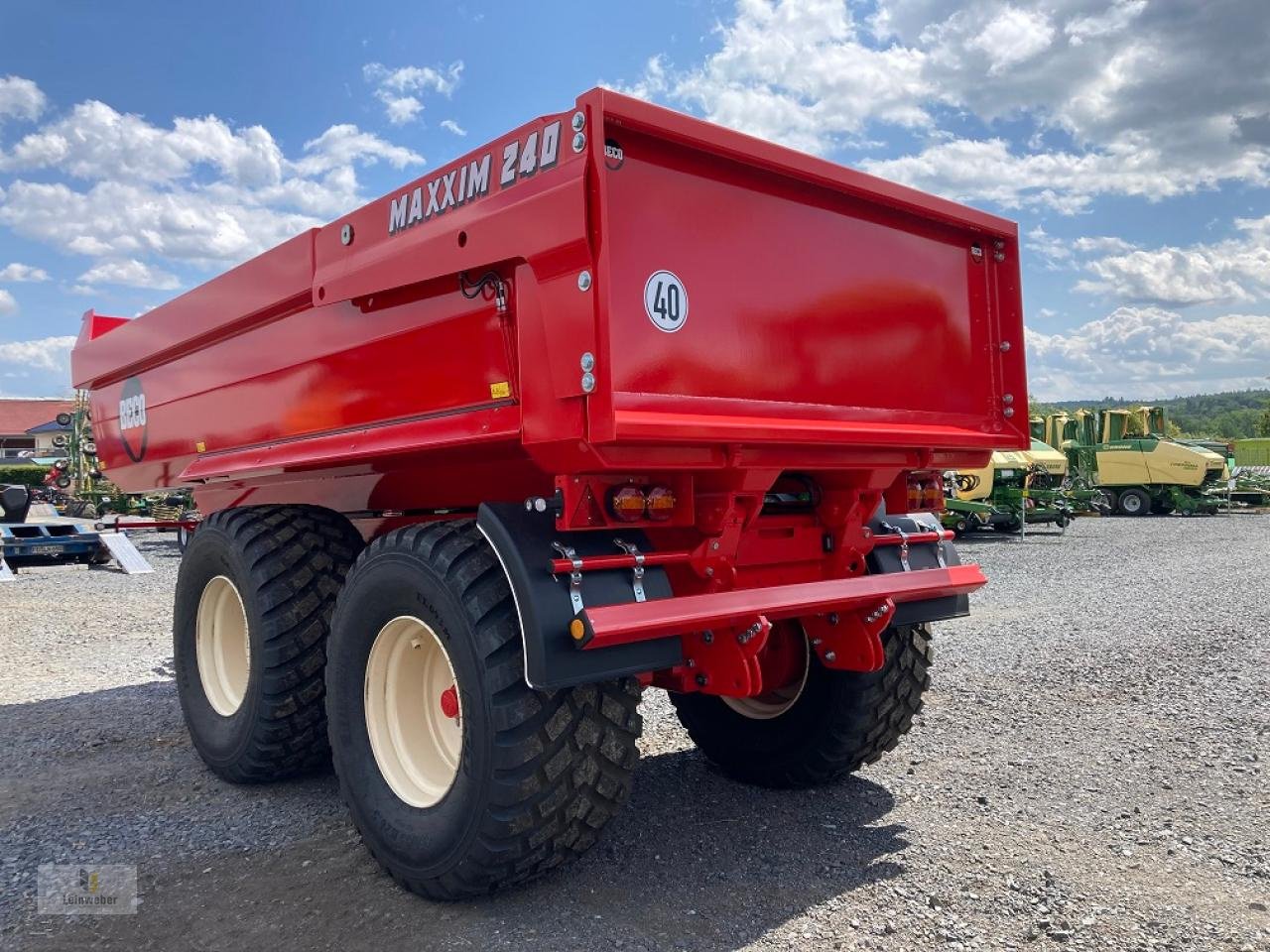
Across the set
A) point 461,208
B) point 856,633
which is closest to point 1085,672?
point 856,633

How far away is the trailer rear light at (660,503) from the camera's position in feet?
10.00

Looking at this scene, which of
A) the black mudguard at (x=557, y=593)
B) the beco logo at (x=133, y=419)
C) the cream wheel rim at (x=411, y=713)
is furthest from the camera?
Answer: the beco logo at (x=133, y=419)

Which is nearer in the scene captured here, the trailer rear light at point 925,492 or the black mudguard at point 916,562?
the black mudguard at point 916,562

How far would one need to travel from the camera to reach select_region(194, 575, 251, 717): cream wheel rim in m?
4.98

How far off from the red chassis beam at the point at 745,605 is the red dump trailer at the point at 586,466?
0.05 feet

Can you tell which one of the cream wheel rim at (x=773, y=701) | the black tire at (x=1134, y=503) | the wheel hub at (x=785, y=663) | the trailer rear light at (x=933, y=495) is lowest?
the black tire at (x=1134, y=503)

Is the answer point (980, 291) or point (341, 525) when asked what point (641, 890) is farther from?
point (980, 291)

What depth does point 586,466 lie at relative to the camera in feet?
9.37

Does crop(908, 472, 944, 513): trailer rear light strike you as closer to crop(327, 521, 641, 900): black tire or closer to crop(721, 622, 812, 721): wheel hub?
crop(721, 622, 812, 721): wheel hub

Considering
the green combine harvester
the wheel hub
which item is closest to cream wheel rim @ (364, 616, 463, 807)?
the wheel hub

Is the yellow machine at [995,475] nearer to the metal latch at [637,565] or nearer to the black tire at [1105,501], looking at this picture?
the black tire at [1105,501]

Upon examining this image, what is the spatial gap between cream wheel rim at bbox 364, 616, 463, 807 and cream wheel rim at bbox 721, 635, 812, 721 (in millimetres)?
1461

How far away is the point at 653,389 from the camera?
297 cm

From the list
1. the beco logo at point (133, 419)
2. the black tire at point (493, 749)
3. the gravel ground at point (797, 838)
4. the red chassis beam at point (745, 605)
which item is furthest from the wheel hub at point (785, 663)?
the beco logo at point (133, 419)
